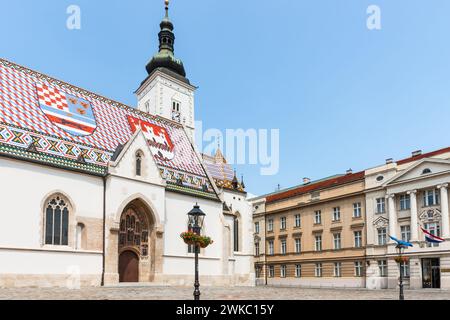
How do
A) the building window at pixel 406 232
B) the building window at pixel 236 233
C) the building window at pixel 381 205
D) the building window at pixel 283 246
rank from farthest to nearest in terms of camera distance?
the building window at pixel 283 246
the building window at pixel 381 205
the building window at pixel 236 233
the building window at pixel 406 232

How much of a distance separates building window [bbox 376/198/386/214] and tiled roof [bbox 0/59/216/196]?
17019 millimetres

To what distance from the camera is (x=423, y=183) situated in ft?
130

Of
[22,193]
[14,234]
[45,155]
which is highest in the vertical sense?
[45,155]

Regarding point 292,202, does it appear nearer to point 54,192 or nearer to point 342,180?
point 342,180

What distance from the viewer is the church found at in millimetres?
24875

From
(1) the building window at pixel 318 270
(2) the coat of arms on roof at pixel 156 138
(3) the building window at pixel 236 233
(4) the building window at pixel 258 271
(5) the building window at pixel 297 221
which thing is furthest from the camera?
(4) the building window at pixel 258 271

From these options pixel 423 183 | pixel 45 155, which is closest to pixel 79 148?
pixel 45 155

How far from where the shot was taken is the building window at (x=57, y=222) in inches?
1016

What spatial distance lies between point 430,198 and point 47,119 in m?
31.6

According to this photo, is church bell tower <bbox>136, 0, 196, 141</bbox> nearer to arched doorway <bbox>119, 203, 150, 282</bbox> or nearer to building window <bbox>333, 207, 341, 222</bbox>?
building window <bbox>333, 207, 341, 222</bbox>

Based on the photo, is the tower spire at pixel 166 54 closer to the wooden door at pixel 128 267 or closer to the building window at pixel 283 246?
the building window at pixel 283 246

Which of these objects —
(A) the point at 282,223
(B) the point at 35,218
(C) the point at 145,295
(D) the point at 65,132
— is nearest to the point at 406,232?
(A) the point at 282,223

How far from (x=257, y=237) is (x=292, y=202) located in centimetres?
793

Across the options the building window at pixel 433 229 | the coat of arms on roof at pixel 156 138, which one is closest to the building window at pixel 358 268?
the building window at pixel 433 229
